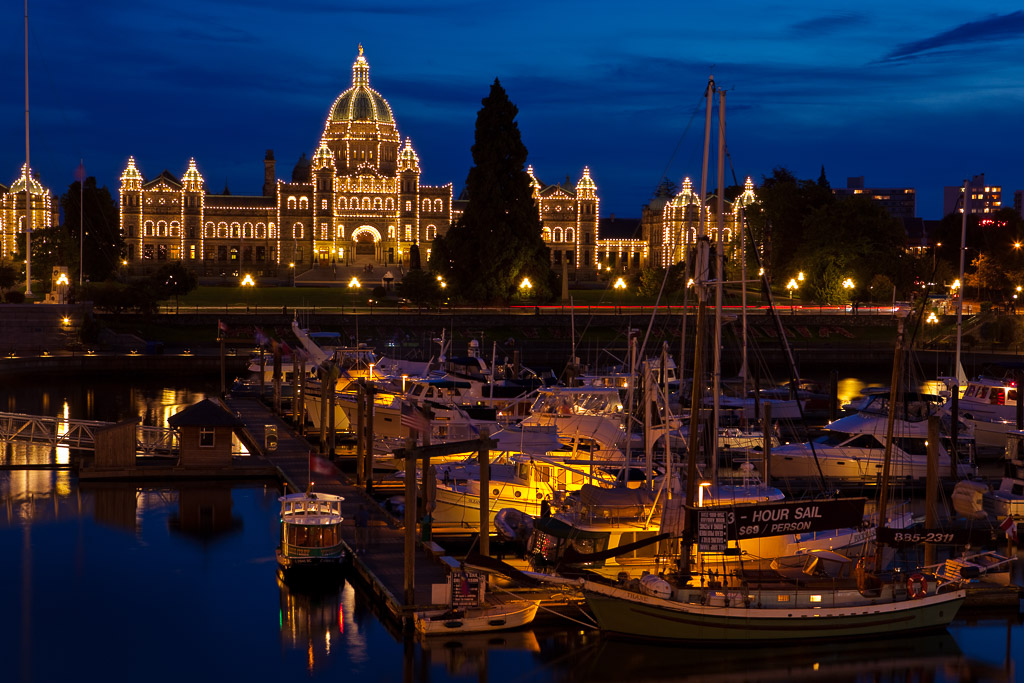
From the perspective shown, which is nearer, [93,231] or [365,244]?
[93,231]

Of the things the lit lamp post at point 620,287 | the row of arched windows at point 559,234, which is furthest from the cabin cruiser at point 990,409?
the row of arched windows at point 559,234

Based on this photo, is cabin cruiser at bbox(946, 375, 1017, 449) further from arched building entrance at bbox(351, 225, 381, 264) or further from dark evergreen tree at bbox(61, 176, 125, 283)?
arched building entrance at bbox(351, 225, 381, 264)

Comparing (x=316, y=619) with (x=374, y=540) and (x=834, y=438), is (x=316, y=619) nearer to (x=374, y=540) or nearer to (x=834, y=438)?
(x=374, y=540)

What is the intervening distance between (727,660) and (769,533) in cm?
246

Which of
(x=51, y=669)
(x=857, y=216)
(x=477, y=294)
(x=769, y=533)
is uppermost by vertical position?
(x=857, y=216)

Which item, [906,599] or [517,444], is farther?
[517,444]

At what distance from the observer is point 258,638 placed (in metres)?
24.9

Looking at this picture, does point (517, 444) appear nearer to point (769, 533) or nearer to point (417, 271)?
point (769, 533)

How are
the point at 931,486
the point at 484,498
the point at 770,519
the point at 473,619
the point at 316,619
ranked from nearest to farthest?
1. the point at 473,619
2. the point at 770,519
3. the point at 316,619
4. the point at 484,498
5. the point at 931,486

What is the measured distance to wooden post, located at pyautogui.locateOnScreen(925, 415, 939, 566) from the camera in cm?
2580

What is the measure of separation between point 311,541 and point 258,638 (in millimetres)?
3040

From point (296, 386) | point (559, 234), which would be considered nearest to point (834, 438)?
point (296, 386)

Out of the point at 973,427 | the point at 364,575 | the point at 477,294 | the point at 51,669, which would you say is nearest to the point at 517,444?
the point at 364,575

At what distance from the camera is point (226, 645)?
24.5 m
